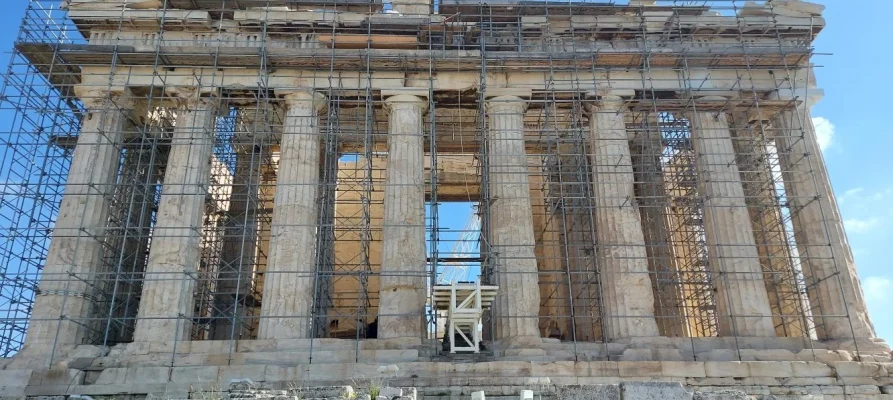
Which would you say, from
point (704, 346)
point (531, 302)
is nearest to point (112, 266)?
point (531, 302)

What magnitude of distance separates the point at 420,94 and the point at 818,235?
470 inches

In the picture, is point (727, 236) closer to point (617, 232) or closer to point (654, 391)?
point (617, 232)

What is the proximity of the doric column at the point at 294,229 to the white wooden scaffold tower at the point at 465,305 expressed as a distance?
3595 millimetres

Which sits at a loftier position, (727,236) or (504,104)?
(504,104)

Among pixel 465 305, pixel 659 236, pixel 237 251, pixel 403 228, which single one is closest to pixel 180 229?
pixel 237 251

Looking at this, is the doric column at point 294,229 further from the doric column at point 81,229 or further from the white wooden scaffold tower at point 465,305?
the doric column at point 81,229

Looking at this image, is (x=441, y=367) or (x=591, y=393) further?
(x=441, y=367)

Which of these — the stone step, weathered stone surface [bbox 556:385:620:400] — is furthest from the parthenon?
weathered stone surface [bbox 556:385:620:400]

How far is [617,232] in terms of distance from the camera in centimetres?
2094

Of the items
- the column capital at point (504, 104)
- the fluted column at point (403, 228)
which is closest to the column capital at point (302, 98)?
the fluted column at point (403, 228)

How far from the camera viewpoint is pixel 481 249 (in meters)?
22.3

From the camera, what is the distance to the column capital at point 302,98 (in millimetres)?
22203

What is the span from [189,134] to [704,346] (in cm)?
1526

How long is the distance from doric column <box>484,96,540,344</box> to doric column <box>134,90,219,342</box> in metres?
7.92
